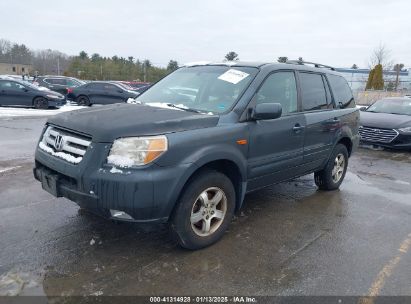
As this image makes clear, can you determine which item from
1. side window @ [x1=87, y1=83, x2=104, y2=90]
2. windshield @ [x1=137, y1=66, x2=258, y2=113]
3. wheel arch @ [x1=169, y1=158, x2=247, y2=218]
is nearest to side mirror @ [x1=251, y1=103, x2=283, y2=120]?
Answer: windshield @ [x1=137, y1=66, x2=258, y2=113]

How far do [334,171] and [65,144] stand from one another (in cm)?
409

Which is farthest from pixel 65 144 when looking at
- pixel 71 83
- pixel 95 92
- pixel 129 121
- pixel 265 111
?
pixel 71 83

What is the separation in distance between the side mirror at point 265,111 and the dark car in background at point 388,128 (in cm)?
702

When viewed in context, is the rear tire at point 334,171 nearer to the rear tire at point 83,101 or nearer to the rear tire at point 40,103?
the rear tire at point 40,103

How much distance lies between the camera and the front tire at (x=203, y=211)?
341cm

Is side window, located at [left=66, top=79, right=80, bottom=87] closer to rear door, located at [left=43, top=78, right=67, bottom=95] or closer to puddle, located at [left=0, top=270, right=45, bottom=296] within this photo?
rear door, located at [left=43, top=78, right=67, bottom=95]

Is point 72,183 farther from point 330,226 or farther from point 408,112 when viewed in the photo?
point 408,112

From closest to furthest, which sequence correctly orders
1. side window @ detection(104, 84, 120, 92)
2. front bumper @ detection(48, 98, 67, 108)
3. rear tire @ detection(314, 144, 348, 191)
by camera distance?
rear tire @ detection(314, 144, 348, 191) → front bumper @ detection(48, 98, 67, 108) → side window @ detection(104, 84, 120, 92)

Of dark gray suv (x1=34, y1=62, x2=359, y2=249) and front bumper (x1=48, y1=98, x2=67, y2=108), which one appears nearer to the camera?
dark gray suv (x1=34, y1=62, x2=359, y2=249)

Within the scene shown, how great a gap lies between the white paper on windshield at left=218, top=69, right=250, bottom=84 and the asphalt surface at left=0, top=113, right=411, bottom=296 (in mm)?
1668

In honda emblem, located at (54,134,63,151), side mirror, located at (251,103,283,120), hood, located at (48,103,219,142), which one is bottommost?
honda emblem, located at (54,134,63,151)

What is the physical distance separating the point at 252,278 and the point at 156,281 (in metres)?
0.82

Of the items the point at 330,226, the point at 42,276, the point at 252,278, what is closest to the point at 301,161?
the point at 330,226

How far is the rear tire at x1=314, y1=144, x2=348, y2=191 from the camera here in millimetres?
5656
